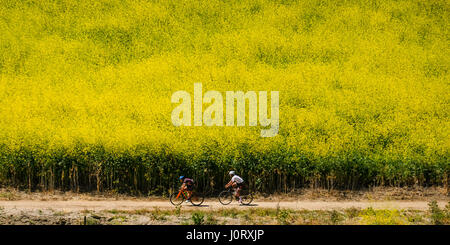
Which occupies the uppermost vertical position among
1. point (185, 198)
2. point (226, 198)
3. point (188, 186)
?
point (188, 186)

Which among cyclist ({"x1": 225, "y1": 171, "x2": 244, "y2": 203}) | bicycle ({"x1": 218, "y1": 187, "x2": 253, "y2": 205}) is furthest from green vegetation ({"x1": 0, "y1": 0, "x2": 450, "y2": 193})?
cyclist ({"x1": 225, "y1": 171, "x2": 244, "y2": 203})

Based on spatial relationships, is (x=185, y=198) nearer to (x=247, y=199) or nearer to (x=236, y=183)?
(x=236, y=183)

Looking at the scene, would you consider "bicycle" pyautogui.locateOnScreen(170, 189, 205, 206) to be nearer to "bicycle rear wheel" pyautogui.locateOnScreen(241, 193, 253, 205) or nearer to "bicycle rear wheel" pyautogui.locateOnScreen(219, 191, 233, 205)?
"bicycle rear wheel" pyautogui.locateOnScreen(219, 191, 233, 205)

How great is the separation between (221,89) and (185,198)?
11476 mm

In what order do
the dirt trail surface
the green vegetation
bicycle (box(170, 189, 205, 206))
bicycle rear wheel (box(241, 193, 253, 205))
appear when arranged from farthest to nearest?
the green vegetation < bicycle rear wheel (box(241, 193, 253, 205)) < bicycle (box(170, 189, 205, 206)) < the dirt trail surface

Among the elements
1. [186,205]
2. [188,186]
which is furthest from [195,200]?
[188,186]

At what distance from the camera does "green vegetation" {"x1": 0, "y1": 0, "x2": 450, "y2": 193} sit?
1895 cm

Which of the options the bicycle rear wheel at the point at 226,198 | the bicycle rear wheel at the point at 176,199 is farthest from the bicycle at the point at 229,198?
the bicycle rear wheel at the point at 176,199

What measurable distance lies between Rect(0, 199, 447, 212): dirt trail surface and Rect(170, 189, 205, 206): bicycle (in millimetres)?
212

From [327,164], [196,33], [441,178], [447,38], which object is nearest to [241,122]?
[327,164]

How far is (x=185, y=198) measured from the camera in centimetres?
1647

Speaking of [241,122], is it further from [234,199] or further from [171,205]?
[171,205]

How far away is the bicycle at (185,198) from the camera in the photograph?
54.0ft

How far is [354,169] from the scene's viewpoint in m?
18.9
